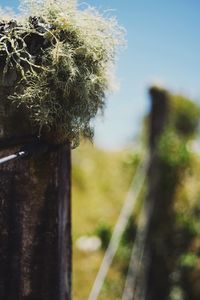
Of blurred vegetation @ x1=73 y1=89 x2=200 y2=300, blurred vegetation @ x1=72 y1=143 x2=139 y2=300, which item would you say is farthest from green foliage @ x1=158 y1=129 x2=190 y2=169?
blurred vegetation @ x1=72 y1=143 x2=139 y2=300

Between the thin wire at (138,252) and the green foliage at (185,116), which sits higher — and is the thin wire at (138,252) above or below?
below

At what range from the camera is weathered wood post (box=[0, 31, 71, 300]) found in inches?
56.2

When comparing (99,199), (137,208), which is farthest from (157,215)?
(99,199)

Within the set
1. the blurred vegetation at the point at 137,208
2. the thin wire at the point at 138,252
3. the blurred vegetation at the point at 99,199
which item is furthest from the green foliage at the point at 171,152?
the thin wire at the point at 138,252

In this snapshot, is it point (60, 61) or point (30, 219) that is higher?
point (60, 61)

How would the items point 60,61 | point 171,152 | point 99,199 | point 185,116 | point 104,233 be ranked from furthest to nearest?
point 185,116
point 99,199
point 171,152
point 104,233
point 60,61

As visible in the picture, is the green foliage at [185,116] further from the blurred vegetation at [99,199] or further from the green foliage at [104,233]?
the green foliage at [104,233]

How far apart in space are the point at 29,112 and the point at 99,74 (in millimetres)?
250

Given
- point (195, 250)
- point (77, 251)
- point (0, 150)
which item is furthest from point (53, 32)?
point (195, 250)

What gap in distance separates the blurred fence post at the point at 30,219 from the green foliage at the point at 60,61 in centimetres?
6

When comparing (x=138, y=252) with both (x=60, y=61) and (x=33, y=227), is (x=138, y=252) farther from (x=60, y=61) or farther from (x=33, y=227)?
(x=60, y=61)

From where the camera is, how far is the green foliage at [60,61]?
4.59 ft

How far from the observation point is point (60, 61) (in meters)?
1.41

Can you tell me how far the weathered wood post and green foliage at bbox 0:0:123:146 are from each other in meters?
0.05
